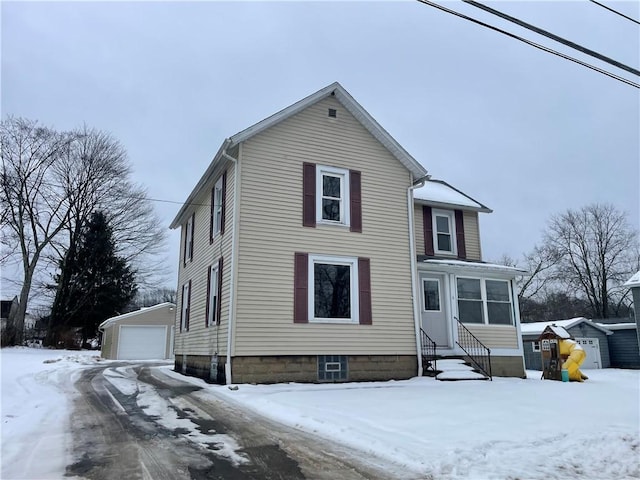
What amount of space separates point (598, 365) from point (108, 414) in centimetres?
2687

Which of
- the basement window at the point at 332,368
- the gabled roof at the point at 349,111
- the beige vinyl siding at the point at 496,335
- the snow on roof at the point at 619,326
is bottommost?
the basement window at the point at 332,368

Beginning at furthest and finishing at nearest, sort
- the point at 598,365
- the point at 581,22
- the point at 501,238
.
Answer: the point at 501,238 → the point at 598,365 → the point at 581,22

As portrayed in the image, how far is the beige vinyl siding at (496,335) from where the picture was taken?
1370 cm

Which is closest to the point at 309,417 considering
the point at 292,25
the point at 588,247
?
the point at 292,25

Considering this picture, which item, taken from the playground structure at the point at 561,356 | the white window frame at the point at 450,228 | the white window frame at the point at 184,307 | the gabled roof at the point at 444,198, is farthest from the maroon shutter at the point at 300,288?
the playground structure at the point at 561,356

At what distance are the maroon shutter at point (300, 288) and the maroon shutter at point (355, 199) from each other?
170 centimetres

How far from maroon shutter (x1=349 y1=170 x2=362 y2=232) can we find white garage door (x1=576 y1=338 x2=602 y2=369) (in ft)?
64.3

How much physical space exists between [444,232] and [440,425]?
1022 centimetres

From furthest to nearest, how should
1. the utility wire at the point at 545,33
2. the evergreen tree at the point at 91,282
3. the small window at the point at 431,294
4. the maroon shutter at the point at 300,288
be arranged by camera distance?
the evergreen tree at the point at 91,282
the small window at the point at 431,294
the maroon shutter at the point at 300,288
the utility wire at the point at 545,33

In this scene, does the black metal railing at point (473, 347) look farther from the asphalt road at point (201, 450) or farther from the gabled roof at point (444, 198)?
the asphalt road at point (201, 450)

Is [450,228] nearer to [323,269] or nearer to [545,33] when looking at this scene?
[323,269]

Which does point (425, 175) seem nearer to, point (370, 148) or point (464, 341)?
point (370, 148)

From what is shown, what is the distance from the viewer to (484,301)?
14102 millimetres

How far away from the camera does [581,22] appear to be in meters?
7.55
